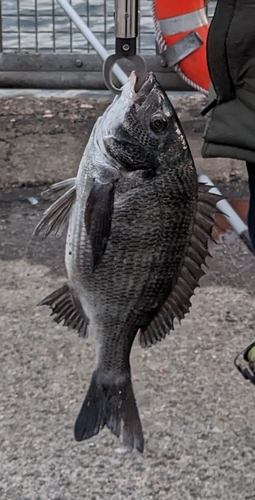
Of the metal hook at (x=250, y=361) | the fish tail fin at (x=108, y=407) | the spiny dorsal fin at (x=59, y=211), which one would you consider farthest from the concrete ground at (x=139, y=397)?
the spiny dorsal fin at (x=59, y=211)

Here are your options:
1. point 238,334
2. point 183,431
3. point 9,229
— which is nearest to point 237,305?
point 238,334

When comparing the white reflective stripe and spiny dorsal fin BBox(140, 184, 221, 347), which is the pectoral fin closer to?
spiny dorsal fin BBox(140, 184, 221, 347)

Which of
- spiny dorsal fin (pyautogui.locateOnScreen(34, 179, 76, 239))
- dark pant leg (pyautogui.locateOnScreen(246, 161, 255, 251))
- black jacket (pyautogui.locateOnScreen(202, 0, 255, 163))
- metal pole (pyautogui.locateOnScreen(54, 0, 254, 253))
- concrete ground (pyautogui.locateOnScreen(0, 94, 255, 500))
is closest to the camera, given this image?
spiny dorsal fin (pyautogui.locateOnScreen(34, 179, 76, 239))

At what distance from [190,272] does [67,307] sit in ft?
1.24

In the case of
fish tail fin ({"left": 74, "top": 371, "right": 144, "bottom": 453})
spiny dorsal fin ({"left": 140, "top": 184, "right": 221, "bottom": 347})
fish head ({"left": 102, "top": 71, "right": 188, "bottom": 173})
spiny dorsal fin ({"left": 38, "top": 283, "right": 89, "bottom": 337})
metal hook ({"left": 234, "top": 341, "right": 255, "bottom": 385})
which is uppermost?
fish head ({"left": 102, "top": 71, "right": 188, "bottom": 173})

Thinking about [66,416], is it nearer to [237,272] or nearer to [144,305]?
[144,305]

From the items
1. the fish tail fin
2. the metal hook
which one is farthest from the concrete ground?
the fish tail fin

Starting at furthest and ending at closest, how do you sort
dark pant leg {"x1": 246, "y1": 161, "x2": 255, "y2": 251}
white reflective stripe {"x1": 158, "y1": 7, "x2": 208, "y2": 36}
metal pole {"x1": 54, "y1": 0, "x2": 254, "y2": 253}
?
white reflective stripe {"x1": 158, "y1": 7, "x2": 208, "y2": 36} → metal pole {"x1": 54, "y1": 0, "x2": 254, "y2": 253} → dark pant leg {"x1": 246, "y1": 161, "x2": 255, "y2": 251}

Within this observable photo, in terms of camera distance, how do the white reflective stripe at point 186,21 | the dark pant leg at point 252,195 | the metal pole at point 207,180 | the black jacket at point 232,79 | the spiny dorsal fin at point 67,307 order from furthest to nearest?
the white reflective stripe at point 186,21 < the metal pole at point 207,180 < the dark pant leg at point 252,195 < the black jacket at point 232,79 < the spiny dorsal fin at point 67,307

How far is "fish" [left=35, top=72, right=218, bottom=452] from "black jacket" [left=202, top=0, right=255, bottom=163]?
50 cm

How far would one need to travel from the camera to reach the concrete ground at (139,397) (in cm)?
305

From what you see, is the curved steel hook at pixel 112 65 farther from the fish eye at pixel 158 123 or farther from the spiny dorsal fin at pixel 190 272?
the spiny dorsal fin at pixel 190 272

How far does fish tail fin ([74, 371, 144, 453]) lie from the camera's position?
238 centimetres

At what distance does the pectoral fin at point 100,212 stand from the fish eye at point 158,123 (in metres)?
0.17
